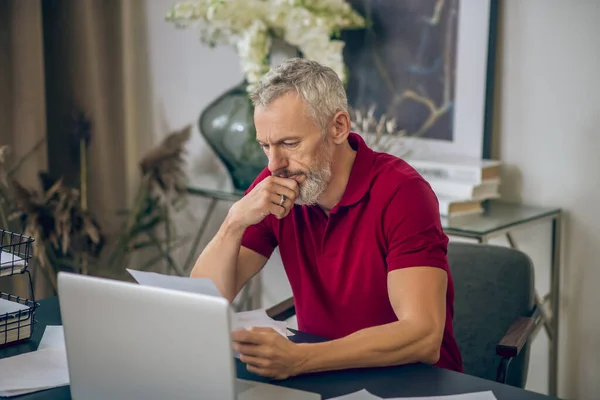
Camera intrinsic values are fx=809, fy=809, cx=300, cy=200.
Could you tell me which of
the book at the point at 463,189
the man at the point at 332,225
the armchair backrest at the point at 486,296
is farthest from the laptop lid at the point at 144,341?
the book at the point at 463,189

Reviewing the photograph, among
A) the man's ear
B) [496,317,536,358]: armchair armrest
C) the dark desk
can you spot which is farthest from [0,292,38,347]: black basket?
[496,317,536,358]: armchair armrest

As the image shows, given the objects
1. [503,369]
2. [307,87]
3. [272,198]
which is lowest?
[503,369]

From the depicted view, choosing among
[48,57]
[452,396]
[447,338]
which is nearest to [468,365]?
[447,338]

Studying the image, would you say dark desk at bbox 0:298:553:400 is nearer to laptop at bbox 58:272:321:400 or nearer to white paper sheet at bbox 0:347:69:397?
white paper sheet at bbox 0:347:69:397

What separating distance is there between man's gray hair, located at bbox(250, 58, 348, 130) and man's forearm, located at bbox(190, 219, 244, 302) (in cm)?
29

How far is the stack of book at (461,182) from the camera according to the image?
2.39 m

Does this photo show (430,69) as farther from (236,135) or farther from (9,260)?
(9,260)

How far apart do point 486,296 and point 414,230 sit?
1.50 feet

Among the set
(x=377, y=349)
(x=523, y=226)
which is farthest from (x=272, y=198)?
(x=523, y=226)

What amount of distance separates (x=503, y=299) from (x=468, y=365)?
0.62ft

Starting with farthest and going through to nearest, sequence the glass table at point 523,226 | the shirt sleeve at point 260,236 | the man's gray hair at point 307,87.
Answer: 1. the glass table at point 523,226
2. the shirt sleeve at point 260,236
3. the man's gray hair at point 307,87

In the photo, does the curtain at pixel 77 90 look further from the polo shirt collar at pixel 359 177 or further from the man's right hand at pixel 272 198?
the polo shirt collar at pixel 359 177

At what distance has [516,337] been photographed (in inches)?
67.9

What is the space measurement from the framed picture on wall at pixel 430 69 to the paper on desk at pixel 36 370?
4.86ft
